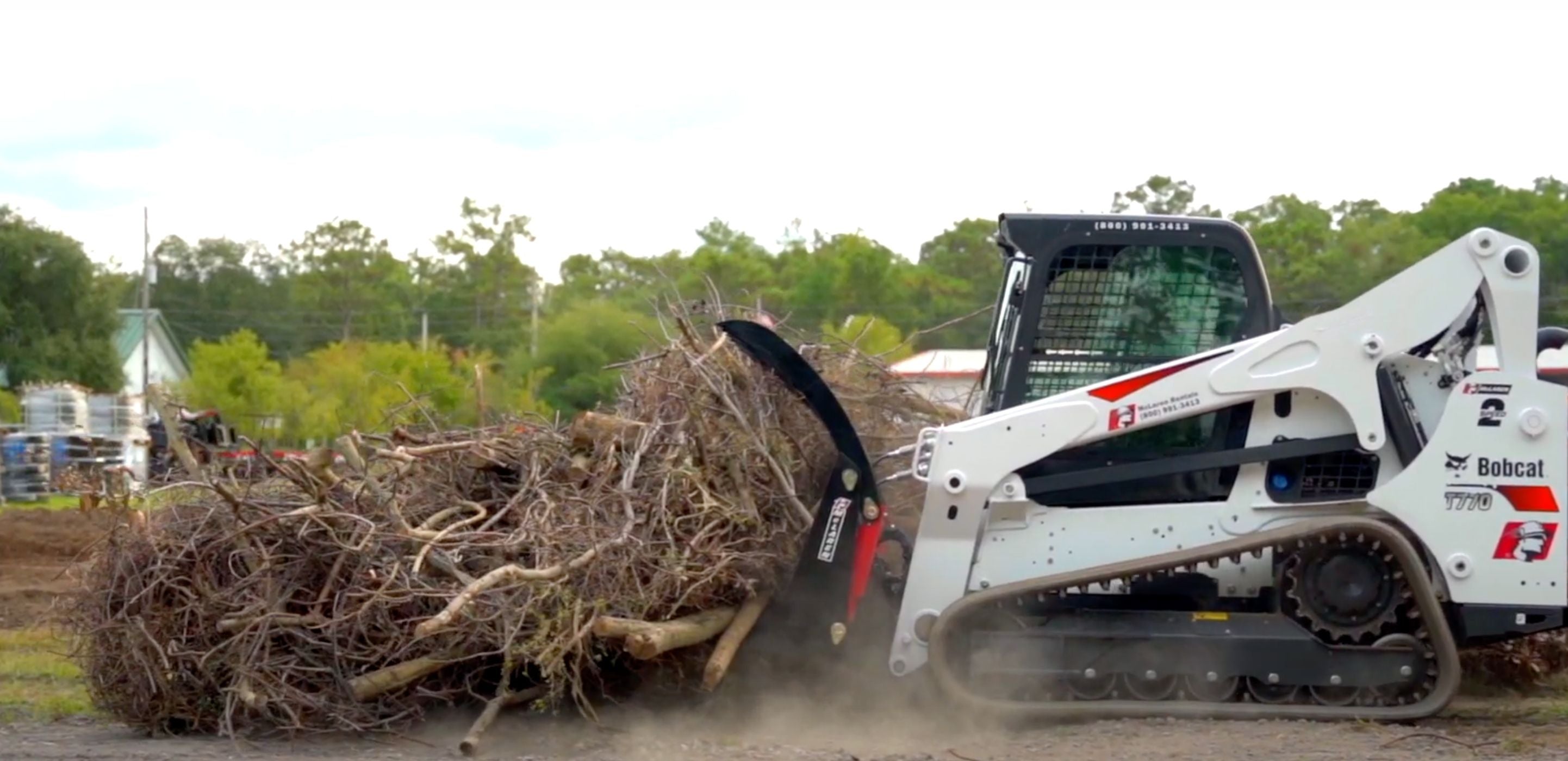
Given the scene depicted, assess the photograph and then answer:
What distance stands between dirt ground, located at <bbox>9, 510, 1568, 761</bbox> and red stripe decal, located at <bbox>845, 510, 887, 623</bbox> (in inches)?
25.2

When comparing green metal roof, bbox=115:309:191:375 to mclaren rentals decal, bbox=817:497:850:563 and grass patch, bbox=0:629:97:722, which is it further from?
mclaren rentals decal, bbox=817:497:850:563

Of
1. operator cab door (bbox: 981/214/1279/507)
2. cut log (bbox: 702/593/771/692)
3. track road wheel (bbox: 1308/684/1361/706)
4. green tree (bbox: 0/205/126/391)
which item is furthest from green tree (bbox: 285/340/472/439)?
track road wheel (bbox: 1308/684/1361/706)

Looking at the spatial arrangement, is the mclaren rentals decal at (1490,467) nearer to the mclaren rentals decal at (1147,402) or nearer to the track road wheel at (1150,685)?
the mclaren rentals decal at (1147,402)

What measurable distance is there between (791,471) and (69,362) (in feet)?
164

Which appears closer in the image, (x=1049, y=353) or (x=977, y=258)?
(x=1049, y=353)

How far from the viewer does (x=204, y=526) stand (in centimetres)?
800

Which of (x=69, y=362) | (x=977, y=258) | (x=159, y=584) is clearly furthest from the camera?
(x=69, y=362)

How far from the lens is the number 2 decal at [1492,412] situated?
306 inches

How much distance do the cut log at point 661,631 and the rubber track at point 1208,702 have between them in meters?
1.03

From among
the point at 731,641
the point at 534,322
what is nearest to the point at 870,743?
the point at 731,641

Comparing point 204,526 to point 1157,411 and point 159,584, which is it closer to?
point 159,584

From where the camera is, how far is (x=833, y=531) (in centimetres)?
816

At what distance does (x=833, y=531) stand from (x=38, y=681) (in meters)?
5.05

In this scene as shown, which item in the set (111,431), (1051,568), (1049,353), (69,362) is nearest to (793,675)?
(1051,568)
